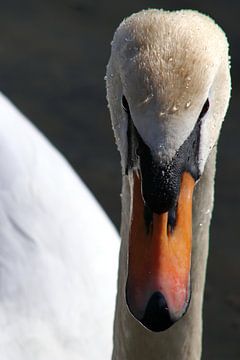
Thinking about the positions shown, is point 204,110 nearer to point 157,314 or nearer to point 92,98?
point 157,314

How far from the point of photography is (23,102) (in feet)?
18.6

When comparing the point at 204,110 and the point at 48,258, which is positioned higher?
the point at 204,110

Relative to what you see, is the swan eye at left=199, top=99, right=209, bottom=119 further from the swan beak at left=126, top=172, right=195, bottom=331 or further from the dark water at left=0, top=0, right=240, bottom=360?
the dark water at left=0, top=0, right=240, bottom=360

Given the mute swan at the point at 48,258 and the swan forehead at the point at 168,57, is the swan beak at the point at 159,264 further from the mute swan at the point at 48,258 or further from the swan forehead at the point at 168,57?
the mute swan at the point at 48,258

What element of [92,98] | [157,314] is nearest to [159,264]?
[157,314]

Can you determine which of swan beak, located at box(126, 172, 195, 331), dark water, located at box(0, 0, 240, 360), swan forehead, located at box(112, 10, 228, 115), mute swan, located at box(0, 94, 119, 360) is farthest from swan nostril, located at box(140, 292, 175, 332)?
dark water, located at box(0, 0, 240, 360)

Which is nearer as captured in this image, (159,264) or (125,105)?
(159,264)

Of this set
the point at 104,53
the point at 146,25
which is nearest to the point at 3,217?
the point at 146,25

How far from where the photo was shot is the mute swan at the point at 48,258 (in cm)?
380

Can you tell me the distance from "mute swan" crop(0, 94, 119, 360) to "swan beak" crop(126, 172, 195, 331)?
143 centimetres

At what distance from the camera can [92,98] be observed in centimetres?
567

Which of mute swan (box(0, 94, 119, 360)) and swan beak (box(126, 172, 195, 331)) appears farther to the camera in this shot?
mute swan (box(0, 94, 119, 360))

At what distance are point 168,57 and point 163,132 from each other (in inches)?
7.9

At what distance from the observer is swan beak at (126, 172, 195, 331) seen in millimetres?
2277
